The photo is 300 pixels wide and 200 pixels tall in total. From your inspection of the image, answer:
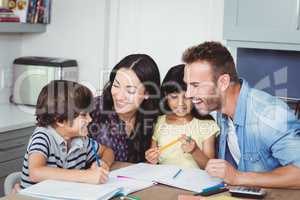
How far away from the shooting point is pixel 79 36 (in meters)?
3.71

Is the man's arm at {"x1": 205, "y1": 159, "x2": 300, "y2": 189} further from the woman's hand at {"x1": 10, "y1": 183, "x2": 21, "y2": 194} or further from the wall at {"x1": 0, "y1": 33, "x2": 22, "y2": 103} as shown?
the wall at {"x1": 0, "y1": 33, "x2": 22, "y2": 103}

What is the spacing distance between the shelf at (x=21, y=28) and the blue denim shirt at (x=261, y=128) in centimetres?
171

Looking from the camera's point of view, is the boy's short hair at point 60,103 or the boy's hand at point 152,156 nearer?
the boy's short hair at point 60,103

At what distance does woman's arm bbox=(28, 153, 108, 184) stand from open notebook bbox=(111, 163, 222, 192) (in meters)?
0.16

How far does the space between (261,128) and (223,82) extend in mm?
238

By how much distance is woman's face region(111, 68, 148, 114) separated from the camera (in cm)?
252

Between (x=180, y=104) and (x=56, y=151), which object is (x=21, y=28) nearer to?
(x=180, y=104)

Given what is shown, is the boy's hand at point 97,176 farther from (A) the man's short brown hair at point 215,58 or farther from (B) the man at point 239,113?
(A) the man's short brown hair at point 215,58

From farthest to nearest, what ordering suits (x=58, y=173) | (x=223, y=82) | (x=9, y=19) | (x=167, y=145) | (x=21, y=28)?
(x=21, y=28) < (x=9, y=19) < (x=167, y=145) < (x=223, y=82) < (x=58, y=173)

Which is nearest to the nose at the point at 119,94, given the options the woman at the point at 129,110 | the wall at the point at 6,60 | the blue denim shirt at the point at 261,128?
the woman at the point at 129,110

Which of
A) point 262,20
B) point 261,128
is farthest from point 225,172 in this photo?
point 262,20

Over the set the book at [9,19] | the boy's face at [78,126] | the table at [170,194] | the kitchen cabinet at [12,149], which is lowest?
the kitchen cabinet at [12,149]

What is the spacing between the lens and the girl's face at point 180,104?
2557mm

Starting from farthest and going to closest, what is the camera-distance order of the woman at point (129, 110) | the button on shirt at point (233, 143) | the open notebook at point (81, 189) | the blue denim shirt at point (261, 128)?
the woman at point (129, 110)
the button on shirt at point (233, 143)
the blue denim shirt at point (261, 128)
the open notebook at point (81, 189)
